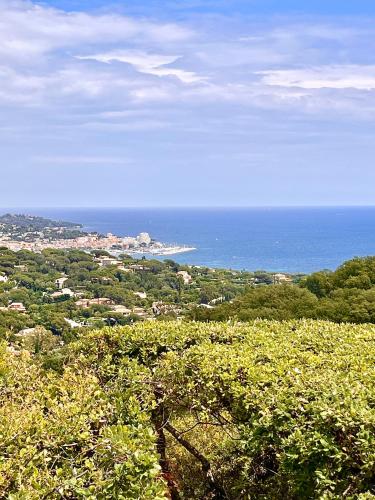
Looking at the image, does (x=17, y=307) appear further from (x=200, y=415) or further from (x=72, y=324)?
(x=200, y=415)

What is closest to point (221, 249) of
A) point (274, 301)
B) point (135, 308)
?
point (135, 308)

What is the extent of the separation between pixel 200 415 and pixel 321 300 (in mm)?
15614

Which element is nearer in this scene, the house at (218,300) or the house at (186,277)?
the house at (218,300)

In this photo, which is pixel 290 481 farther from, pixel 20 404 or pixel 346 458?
pixel 20 404

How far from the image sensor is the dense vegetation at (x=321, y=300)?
17.5m

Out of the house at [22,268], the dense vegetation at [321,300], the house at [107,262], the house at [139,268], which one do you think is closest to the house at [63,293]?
the house at [22,268]

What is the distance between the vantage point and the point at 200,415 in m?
4.50

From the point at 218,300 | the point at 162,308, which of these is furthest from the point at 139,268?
the point at 218,300

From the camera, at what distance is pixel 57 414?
350cm

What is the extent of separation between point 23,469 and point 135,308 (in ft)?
161

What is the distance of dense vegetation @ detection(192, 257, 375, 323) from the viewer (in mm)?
17453

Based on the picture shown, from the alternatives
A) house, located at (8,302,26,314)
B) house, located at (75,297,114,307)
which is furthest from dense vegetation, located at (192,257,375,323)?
house, located at (75,297,114,307)

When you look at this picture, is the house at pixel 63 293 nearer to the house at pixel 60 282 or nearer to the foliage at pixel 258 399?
the house at pixel 60 282

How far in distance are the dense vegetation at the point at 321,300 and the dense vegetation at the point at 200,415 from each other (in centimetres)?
1132
